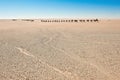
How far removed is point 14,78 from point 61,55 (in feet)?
14.5

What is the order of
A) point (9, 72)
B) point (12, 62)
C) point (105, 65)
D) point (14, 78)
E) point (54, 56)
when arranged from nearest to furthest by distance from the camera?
point (14, 78) → point (9, 72) → point (105, 65) → point (12, 62) → point (54, 56)

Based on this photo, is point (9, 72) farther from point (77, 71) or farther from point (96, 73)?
point (96, 73)

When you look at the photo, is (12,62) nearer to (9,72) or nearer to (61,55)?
(9,72)

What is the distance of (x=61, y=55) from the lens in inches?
472

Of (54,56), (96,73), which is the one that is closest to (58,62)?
(54,56)

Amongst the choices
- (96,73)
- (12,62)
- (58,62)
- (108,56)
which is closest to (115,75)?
(96,73)

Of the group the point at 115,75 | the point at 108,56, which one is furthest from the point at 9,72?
the point at 108,56

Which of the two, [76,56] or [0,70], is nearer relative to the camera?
[0,70]

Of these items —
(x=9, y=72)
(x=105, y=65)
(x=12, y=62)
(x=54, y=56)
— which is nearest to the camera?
(x=9, y=72)

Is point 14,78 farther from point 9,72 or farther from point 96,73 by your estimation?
point 96,73

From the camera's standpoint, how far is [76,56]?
462 inches

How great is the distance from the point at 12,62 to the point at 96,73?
3.98 meters

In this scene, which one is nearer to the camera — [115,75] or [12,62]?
[115,75]

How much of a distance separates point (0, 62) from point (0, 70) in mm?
1470
